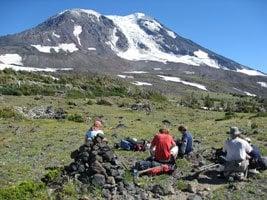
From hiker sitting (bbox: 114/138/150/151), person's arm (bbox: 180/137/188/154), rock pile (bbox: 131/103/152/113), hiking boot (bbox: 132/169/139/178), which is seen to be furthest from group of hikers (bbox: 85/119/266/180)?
rock pile (bbox: 131/103/152/113)

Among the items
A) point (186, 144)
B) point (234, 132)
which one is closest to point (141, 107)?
point (186, 144)

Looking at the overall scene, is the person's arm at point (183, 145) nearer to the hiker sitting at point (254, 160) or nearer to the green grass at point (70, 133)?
the green grass at point (70, 133)

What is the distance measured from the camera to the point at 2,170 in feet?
73.0

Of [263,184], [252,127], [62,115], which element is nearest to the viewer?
[263,184]

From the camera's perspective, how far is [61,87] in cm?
6988

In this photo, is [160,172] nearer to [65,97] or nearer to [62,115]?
[62,115]

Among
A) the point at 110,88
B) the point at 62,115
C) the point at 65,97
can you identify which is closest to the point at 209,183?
the point at 62,115

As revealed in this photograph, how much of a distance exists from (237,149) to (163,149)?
291cm

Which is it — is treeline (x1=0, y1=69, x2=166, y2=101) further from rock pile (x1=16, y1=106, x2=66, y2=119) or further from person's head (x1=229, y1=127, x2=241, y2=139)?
person's head (x1=229, y1=127, x2=241, y2=139)

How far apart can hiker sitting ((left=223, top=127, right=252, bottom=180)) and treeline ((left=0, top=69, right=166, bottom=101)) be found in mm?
42765

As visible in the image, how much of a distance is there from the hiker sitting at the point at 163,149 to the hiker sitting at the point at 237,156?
2.28 m

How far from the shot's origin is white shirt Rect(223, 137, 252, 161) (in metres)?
21.2

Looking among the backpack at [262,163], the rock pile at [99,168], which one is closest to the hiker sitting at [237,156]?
A: the backpack at [262,163]

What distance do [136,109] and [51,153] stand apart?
2912cm
